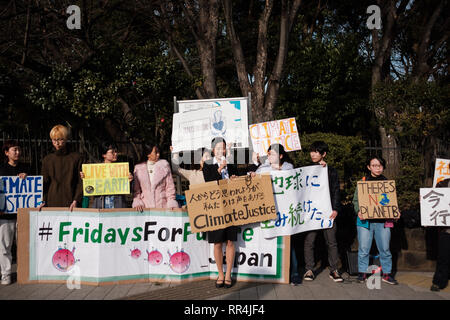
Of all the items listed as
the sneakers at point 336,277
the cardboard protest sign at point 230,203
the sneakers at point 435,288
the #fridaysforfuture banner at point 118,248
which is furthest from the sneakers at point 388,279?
the cardboard protest sign at point 230,203

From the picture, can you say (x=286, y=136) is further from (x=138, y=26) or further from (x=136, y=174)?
(x=138, y=26)

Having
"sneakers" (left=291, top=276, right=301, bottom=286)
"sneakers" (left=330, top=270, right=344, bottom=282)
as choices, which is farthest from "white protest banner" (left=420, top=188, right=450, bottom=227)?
"sneakers" (left=291, top=276, right=301, bottom=286)

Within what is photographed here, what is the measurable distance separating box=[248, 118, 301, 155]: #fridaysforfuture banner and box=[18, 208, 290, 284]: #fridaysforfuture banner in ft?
6.53

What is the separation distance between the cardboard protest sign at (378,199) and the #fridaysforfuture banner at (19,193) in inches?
174

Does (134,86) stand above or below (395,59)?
below

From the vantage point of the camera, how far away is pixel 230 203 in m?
4.77

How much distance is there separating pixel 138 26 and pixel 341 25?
943cm

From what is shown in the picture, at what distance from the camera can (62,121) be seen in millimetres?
9531

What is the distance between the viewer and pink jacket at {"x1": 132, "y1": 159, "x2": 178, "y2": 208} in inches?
197

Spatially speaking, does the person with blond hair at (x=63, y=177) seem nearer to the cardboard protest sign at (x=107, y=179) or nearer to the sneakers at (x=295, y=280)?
the cardboard protest sign at (x=107, y=179)

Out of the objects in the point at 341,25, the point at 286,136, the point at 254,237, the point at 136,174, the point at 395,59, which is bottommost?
the point at 254,237

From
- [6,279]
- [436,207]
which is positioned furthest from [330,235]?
[6,279]

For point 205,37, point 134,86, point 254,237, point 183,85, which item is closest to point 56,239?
point 254,237

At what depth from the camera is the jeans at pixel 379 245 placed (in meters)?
5.01
